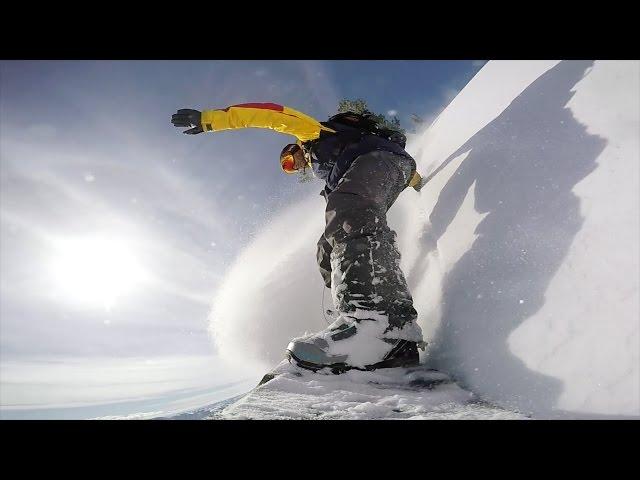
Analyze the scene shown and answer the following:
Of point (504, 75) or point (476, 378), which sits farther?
point (504, 75)

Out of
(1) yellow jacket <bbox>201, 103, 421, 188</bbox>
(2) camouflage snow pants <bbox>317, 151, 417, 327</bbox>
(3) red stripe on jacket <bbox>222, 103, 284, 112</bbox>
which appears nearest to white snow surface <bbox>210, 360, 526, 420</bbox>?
(2) camouflage snow pants <bbox>317, 151, 417, 327</bbox>

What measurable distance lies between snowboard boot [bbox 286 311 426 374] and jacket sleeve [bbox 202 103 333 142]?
1.65 meters

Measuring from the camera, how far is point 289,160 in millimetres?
3867

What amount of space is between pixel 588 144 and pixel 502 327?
112 centimetres

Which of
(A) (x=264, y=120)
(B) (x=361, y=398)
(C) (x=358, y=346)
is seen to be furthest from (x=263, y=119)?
(B) (x=361, y=398)

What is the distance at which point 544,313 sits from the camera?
192 centimetres

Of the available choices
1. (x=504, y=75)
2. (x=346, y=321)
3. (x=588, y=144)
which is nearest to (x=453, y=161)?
(x=504, y=75)

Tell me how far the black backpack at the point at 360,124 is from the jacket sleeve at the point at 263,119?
14 centimetres

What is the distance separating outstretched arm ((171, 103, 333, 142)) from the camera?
129 inches

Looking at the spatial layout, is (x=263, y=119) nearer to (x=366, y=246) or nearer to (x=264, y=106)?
(x=264, y=106)

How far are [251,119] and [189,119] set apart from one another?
1.59 feet

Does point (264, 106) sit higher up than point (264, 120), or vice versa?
point (264, 106)
